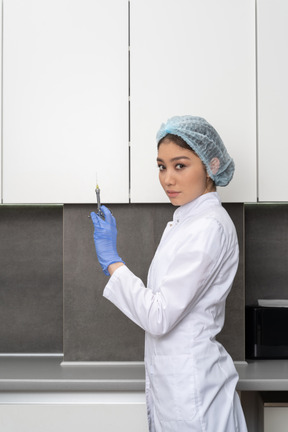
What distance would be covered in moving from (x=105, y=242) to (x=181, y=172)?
0.97ft

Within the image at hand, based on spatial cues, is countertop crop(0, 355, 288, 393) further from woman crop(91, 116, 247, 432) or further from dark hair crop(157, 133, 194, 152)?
dark hair crop(157, 133, 194, 152)

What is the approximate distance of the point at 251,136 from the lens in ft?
5.88

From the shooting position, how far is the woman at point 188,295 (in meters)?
1.20

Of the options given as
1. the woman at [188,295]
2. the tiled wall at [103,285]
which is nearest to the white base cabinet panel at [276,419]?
the tiled wall at [103,285]

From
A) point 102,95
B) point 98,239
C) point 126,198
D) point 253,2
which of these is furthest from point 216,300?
point 253,2

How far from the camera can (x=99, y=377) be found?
1.66 m

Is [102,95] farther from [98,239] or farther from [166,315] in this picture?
[166,315]

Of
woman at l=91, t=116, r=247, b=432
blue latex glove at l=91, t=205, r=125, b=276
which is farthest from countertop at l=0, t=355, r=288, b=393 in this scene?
blue latex glove at l=91, t=205, r=125, b=276

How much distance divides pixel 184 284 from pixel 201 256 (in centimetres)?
8

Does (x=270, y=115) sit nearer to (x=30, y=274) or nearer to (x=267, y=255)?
(x=267, y=255)

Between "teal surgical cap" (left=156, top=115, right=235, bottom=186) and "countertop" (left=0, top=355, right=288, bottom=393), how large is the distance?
703 mm

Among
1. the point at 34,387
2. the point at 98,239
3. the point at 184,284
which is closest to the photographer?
the point at 184,284

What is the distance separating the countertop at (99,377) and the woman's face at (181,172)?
68 centimetres

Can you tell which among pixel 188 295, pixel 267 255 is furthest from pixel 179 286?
pixel 267 255
